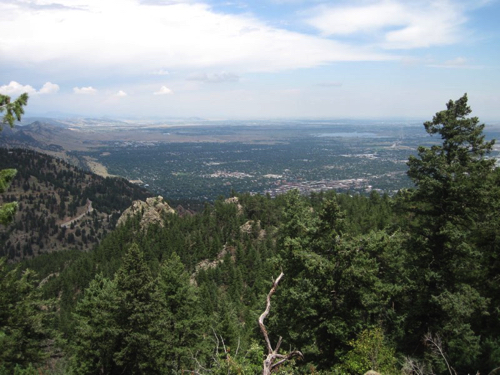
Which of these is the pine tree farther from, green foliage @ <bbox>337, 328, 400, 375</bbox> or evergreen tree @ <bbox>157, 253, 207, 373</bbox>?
green foliage @ <bbox>337, 328, 400, 375</bbox>

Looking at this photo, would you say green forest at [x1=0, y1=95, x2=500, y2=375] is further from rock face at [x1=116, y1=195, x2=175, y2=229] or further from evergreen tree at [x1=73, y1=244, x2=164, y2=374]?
rock face at [x1=116, y1=195, x2=175, y2=229]

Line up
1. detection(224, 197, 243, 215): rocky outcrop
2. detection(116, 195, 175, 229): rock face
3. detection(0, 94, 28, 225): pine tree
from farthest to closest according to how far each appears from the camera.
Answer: detection(116, 195, 175, 229): rock face < detection(224, 197, 243, 215): rocky outcrop < detection(0, 94, 28, 225): pine tree

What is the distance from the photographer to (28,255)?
155m

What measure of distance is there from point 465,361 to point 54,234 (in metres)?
189

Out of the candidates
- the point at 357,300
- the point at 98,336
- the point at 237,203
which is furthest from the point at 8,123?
the point at 237,203

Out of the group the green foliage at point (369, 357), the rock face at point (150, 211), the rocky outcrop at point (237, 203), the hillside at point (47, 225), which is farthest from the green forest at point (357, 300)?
the hillside at point (47, 225)

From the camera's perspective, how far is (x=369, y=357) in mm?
14820

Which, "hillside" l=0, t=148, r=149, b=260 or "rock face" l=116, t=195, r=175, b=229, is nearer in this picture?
"rock face" l=116, t=195, r=175, b=229

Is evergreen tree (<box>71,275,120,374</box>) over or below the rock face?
over

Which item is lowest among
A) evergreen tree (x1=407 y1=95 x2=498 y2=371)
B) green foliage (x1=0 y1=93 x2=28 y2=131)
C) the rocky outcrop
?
the rocky outcrop

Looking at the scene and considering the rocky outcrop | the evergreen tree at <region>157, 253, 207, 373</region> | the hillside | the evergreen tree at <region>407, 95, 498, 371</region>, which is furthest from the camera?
the hillside

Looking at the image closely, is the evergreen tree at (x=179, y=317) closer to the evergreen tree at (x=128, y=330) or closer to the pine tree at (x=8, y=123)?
the evergreen tree at (x=128, y=330)

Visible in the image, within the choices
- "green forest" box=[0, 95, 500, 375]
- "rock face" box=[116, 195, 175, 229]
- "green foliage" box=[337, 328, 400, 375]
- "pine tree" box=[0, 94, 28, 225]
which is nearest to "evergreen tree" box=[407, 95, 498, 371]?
"green forest" box=[0, 95, 500, 375]

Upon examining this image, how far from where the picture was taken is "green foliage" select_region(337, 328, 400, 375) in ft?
47.6
